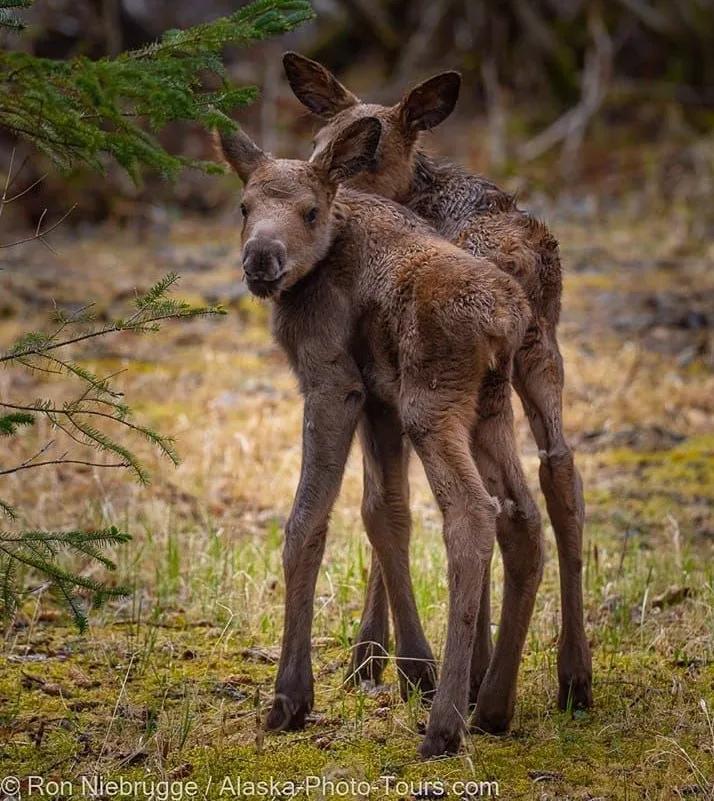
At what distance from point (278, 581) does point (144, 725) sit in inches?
77.1

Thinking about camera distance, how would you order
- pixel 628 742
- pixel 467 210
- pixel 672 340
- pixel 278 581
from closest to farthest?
pixel 628 742 → pixel 467 210 → pixel 278 581 → pixel 672 340

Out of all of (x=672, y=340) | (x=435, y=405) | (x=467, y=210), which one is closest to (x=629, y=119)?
(x=672, y=340)

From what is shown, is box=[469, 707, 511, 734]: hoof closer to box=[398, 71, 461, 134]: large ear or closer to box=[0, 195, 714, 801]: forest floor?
box=[0, 195, 714, 801]: forest floor

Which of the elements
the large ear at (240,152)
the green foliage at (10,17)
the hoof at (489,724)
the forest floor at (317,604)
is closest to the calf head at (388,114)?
the large ear at (240,152)

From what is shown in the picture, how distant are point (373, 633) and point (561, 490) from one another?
1194mm

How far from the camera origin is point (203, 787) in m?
4.84

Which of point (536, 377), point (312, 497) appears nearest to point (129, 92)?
point (312, 497)

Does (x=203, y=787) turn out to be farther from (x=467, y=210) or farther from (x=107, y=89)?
(x=467, y=210)

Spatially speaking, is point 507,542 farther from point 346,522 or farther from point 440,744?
point 346,522

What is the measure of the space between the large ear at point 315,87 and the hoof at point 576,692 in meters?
3.72

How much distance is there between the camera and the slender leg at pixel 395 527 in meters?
5.85

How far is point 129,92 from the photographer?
454 centimetres

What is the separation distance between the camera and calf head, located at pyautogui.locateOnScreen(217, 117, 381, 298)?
5.50 metres

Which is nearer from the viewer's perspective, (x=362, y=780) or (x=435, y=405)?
(x=362, y=780)
